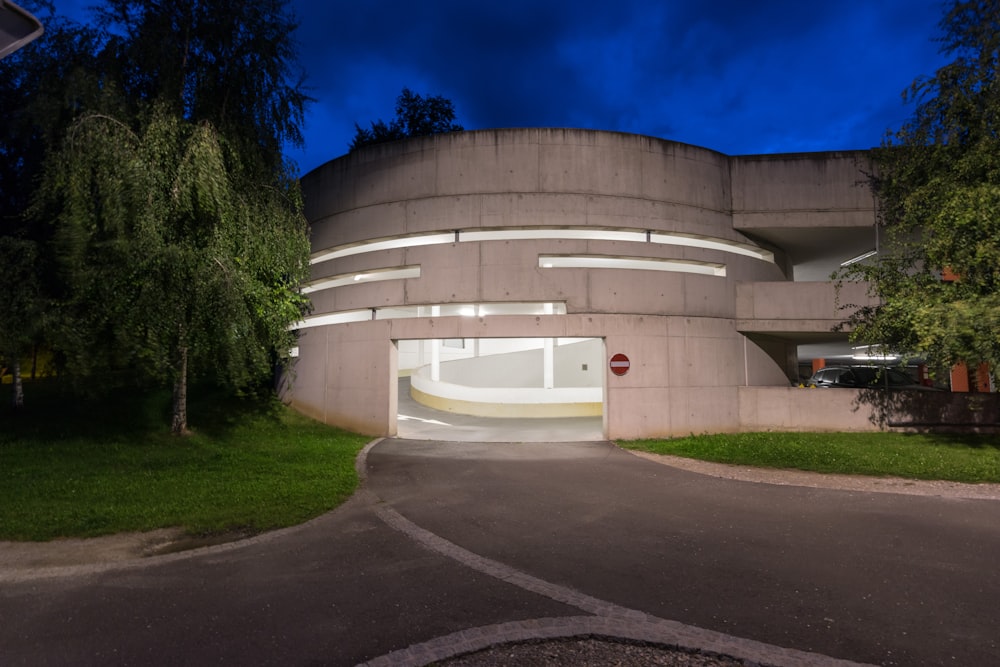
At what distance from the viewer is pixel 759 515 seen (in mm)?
7066

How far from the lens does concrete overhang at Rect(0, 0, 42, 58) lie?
2242 millimetres

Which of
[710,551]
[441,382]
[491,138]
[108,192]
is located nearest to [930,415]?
[710,551]

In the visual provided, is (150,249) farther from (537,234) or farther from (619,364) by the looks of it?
(619,364)

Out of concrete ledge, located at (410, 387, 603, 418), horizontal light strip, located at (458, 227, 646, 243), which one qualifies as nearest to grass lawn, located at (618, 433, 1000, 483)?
horizontal light strip, located at (458, 227, 646, 243)

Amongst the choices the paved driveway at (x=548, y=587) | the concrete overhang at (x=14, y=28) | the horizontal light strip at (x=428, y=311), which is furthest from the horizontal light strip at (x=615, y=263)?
the concrete overhang at (x=14, y=28)

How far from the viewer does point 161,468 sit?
370 inches

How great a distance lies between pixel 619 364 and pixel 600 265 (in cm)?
266

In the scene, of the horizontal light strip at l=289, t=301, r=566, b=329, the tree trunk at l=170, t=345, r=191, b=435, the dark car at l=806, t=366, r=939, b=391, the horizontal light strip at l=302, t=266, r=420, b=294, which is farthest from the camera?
the dark car at l=806, t=366, r=939, b=391

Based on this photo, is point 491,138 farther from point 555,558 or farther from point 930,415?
point 930,415

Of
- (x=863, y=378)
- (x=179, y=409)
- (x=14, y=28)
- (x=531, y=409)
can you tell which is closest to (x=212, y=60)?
(x=179, y=409)

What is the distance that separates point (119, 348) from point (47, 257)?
10.2ft

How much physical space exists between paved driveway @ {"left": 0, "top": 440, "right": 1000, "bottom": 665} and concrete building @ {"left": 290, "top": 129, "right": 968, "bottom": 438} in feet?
21.3

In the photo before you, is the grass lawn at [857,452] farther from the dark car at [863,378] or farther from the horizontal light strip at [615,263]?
the horizontal light strip at [615,263]

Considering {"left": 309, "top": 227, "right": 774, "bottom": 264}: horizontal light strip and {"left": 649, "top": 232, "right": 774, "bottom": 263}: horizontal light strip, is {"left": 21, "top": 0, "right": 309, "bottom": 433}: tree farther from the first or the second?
{"left": 649, "top": 232, "right": 774, "bottom": 263}: horizontal light strip
